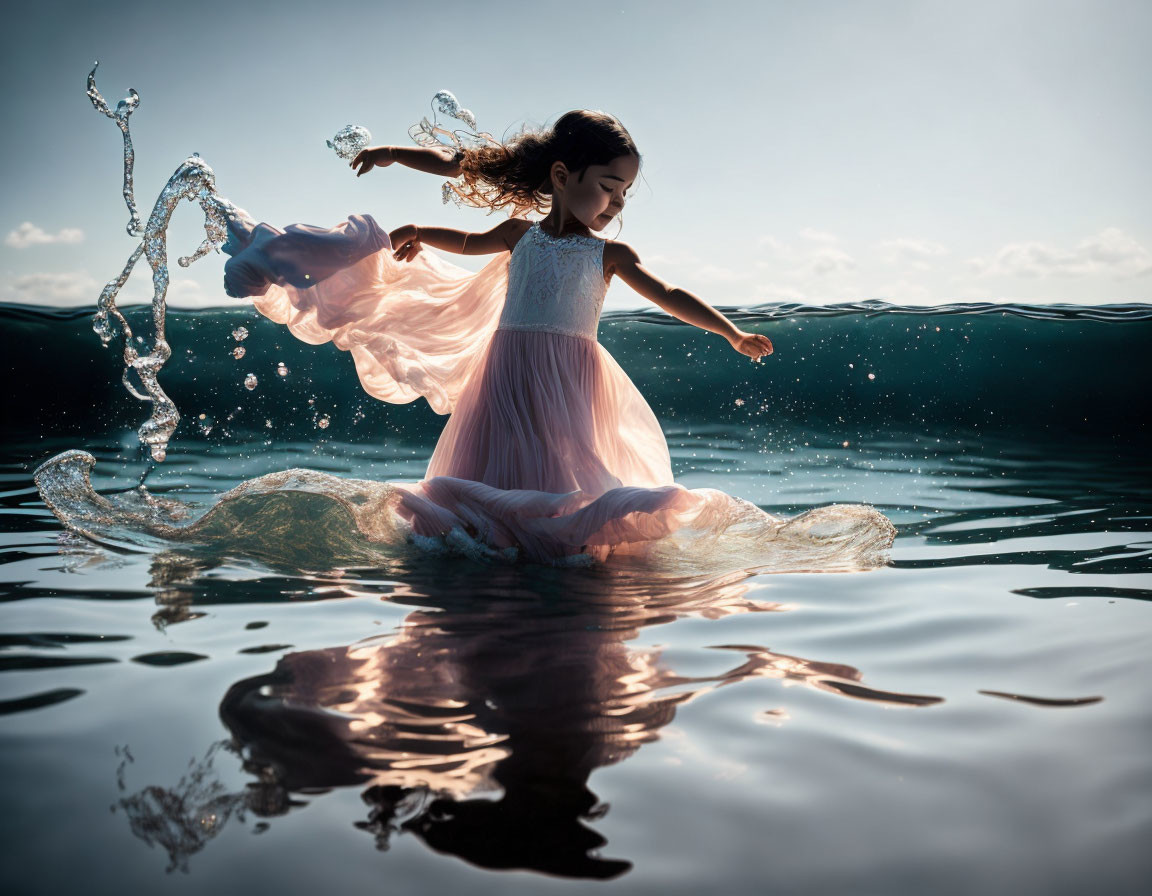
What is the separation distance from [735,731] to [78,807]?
0.76 metres

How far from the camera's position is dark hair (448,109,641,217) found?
2.70m

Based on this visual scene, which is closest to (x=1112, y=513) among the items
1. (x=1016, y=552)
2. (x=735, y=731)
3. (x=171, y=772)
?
(x=1016, y=552)

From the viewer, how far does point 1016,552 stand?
2.43m

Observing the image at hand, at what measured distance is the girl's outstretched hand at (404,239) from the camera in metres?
3.02

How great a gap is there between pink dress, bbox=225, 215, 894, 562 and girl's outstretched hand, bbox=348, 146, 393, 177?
0.56ft

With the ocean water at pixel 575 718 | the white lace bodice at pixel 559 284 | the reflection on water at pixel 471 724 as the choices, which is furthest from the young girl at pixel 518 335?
the reflection on water at pixel 471 724

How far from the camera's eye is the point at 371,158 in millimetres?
2877

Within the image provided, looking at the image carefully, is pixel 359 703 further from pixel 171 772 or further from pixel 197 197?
pixel 197 197

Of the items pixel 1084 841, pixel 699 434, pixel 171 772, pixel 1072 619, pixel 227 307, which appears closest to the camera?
pixel 1084 841

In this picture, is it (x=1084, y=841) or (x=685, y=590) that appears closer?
(x=1084, y=841)

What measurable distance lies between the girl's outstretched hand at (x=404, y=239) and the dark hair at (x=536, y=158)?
19cm

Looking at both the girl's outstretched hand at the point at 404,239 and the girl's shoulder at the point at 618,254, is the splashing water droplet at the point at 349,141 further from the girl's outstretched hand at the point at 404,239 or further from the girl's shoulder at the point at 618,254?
the girl's shoulder at the point at 618,254

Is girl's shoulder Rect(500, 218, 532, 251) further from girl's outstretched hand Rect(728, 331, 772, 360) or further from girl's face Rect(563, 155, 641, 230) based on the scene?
girl's outstretched hand Rect(728, 331, 772, 360)

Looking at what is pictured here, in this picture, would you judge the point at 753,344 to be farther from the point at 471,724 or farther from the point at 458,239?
the point at 471,724
